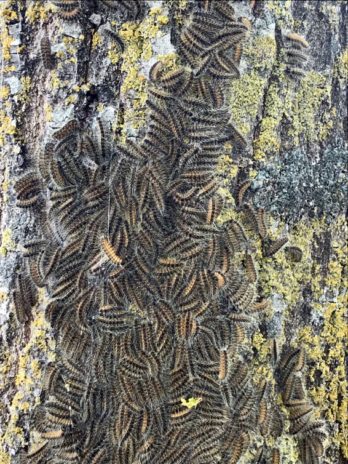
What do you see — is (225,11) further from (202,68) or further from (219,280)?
(219,280)

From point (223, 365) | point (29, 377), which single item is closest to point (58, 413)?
point (29, 377)

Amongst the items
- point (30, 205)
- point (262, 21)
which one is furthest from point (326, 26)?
point (30, 205)

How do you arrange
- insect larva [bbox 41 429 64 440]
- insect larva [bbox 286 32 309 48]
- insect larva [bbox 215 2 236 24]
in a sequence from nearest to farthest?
1. insect larva [bbox 41 429 64 440]
2. insect larva [bbox 215 2 236 24]
3. insect larva [bbox 286 32 309 48]

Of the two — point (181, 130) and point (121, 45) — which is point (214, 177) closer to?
point (181, 130)

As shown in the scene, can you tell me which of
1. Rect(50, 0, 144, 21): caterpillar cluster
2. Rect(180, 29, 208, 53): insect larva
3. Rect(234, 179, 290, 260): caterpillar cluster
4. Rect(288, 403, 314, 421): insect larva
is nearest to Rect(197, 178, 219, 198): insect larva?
Rect(234, 179, 290, 260): caterpillar cluster

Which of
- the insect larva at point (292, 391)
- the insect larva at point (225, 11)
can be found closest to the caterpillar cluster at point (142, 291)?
the insect larva at point (225, 11)

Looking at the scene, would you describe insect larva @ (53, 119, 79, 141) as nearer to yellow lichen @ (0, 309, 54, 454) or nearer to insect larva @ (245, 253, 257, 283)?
yellow lichen @ (0, 309, 54, 454)
